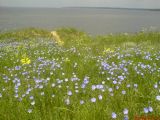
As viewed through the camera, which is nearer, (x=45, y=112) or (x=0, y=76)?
(x=45, y=112)

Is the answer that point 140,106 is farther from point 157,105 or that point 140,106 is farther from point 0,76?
point 0,76

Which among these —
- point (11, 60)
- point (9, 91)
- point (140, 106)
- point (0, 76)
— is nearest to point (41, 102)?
point (9, 91)

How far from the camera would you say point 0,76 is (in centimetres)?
683

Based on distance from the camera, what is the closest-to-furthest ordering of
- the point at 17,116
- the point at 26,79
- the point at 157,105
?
1. the point at 157,105
2. the point at 17,116
3. the point at 26,79

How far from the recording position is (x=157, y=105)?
399 centimetres

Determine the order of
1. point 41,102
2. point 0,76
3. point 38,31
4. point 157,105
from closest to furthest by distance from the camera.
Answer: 1. point 157,105
2. point 41,102
3. point 0,76
4. point 38,31

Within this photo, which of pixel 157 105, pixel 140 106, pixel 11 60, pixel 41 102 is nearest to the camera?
pixel 157 105

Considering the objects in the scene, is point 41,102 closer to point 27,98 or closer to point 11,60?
point 27,98

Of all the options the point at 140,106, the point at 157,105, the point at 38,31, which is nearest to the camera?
the point at 157,105

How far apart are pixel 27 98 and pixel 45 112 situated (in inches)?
31.6

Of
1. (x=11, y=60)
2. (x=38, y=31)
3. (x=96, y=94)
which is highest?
(x=96, y=94)

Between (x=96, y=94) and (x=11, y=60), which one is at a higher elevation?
(x=96, y=94)

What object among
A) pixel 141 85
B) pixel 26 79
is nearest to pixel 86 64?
pixel 26 79

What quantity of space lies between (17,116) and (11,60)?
4516 mm
